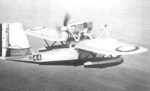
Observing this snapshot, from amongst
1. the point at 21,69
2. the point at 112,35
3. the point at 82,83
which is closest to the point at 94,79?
the point at 82,83

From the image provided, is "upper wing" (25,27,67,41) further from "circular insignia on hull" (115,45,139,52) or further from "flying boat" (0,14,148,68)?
"circular insignia on hull" (115,45,139,52)

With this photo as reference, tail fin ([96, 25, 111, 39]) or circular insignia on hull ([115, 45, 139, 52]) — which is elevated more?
tail fin ([96, 25, 111, 39])

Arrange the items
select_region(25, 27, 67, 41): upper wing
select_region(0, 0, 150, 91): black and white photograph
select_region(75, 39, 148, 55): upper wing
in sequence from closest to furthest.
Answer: select_region(75, 39, 148, 55): upper wing, select_region(0, 0, 150, 91): black and white photograph, select_region(25, 27, 67, 41): upper wing

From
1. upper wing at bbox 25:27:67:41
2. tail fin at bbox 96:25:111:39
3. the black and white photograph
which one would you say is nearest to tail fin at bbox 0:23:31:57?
the black and white photograph

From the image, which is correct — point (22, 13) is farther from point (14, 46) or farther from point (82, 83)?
point (82, 83)

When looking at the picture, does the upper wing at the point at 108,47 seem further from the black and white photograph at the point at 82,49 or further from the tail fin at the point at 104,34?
the tail fin at the point at 104,34

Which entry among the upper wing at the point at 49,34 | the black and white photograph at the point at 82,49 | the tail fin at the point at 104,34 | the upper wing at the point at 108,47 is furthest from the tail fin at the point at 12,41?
the tail fin at the point at 104,34
